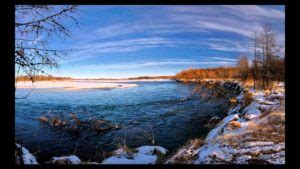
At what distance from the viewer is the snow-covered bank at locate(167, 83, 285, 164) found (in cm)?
454

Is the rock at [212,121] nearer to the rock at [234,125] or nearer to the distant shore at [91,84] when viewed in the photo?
the rock at [234,125]

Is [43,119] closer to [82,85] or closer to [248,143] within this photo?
[82,85]

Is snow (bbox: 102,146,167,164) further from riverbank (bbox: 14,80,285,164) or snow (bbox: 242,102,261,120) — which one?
snow (bbox: 242,102,261,120)

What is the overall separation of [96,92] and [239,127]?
3.07m

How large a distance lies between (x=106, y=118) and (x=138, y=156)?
1330mm

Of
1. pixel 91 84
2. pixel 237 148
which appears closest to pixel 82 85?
pixel 91 84

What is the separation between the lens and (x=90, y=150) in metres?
6.18

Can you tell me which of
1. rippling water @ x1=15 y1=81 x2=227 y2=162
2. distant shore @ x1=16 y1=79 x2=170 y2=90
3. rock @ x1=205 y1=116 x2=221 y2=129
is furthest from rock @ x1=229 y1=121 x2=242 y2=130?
distant shore @ x1=16 y1=79 x2=170 y2=90

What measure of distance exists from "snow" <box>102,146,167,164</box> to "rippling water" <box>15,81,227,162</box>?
38 centimetres

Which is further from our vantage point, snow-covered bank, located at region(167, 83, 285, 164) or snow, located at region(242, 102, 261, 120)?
snow, located at region(242, 102, 261, 120)

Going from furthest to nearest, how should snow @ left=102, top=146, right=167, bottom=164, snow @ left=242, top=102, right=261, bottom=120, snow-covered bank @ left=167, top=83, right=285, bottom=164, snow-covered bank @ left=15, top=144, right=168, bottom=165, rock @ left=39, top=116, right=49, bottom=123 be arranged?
snow @ left=242, top=102, right=261, bottom=120, rock @ left=39, top=116, right=49, bottom=123, snow @ left=102, top=146, right=167, bottom=164, snow-covered bank @ left=15, top=144, right=168, bottom=165, snow-covered bank @ left=167, top=83, right=285, bottom=164

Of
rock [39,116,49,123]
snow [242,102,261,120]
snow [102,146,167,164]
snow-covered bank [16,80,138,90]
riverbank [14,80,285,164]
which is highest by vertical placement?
snow-covered bank [16,80,138,90]
